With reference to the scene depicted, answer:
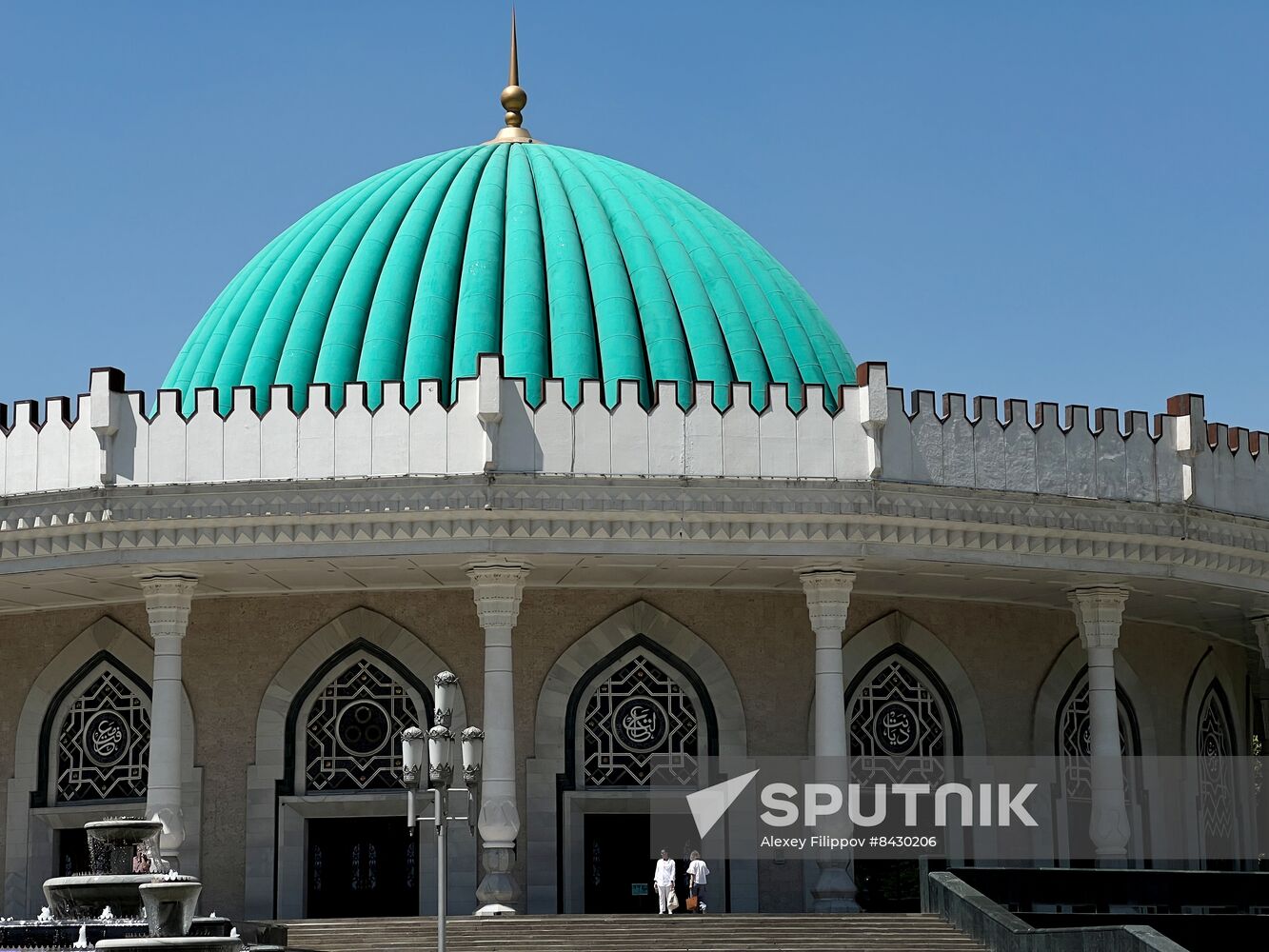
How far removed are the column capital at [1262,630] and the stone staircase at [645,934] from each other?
7042 mm

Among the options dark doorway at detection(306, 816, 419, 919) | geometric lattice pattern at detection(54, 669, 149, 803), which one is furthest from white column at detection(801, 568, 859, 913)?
geometric lattice pattern at detection(54, 669, 149, 803)

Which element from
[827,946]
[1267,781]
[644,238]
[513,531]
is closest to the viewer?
[827,946]

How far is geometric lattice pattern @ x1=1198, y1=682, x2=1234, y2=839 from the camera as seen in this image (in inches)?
944

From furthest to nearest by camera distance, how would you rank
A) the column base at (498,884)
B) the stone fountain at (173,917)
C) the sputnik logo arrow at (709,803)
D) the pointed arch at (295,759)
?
the sputnik logo arrow at (709,803)
the pointed arch at (295,759)
the column base at (498,884)
the stone fountain at (173,917)

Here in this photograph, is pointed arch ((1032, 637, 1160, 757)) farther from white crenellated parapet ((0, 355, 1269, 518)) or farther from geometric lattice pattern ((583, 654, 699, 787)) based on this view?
geometric lattice pattern ((583, 654, 699, 787))

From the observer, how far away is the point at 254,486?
1841 centimetres

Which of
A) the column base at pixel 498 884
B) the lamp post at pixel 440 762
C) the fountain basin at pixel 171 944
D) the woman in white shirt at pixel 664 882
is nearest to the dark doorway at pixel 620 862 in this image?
the woman in white shirt at pixel 664 882

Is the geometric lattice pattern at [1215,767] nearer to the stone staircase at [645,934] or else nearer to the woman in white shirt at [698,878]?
the woman in white shirt at [698,878]

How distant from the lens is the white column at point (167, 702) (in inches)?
728

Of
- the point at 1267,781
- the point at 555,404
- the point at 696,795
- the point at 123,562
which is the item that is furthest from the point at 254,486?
the point at 1267,781

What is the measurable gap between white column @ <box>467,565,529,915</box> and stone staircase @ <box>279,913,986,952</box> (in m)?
0.59

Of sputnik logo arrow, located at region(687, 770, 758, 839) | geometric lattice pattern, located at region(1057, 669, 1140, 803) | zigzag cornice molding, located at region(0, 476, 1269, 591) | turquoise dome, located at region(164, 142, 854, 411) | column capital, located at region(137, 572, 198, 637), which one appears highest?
turquoise dome, located at region(164, 142, 854, 411)

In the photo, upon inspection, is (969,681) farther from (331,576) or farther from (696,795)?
(331,576)

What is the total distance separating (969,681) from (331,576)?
712cm
